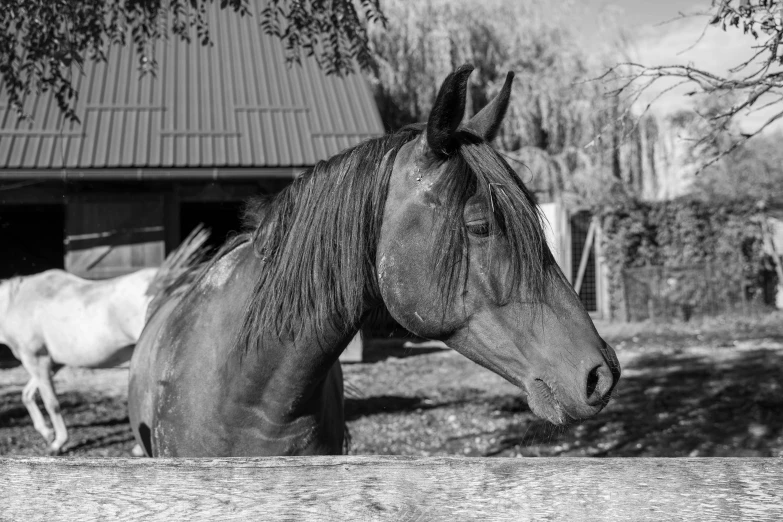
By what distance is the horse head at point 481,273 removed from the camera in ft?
5.75

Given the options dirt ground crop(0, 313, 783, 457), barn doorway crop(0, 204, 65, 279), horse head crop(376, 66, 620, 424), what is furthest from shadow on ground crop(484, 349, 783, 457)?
barn doorway crop(0, 204, 65, 279)

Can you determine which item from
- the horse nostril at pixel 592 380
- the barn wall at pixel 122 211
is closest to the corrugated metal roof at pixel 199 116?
the barn wall at pixel 122 211

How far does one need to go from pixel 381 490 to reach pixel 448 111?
0.98m

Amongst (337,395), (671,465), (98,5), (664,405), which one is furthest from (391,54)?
(671,465)

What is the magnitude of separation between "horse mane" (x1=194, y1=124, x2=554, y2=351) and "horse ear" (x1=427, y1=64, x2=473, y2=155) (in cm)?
6

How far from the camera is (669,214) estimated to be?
1580cm

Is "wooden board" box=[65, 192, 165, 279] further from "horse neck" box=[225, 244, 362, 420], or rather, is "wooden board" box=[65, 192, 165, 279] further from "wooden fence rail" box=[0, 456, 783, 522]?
"wooden fence rail" box=[0, 456, 783, 522]

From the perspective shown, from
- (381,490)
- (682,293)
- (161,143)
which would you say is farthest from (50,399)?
(682,293)

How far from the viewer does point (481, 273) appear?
1.84 meters

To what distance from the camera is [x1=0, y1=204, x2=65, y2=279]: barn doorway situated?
1348 centimetres

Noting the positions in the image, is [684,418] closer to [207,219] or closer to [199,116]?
[199,116]

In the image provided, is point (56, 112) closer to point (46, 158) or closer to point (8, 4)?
point (46, 158)

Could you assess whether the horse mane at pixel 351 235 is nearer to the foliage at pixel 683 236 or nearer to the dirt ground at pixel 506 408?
the dirt ground at pixel 506 408

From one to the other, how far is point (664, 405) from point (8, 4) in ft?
22.9
